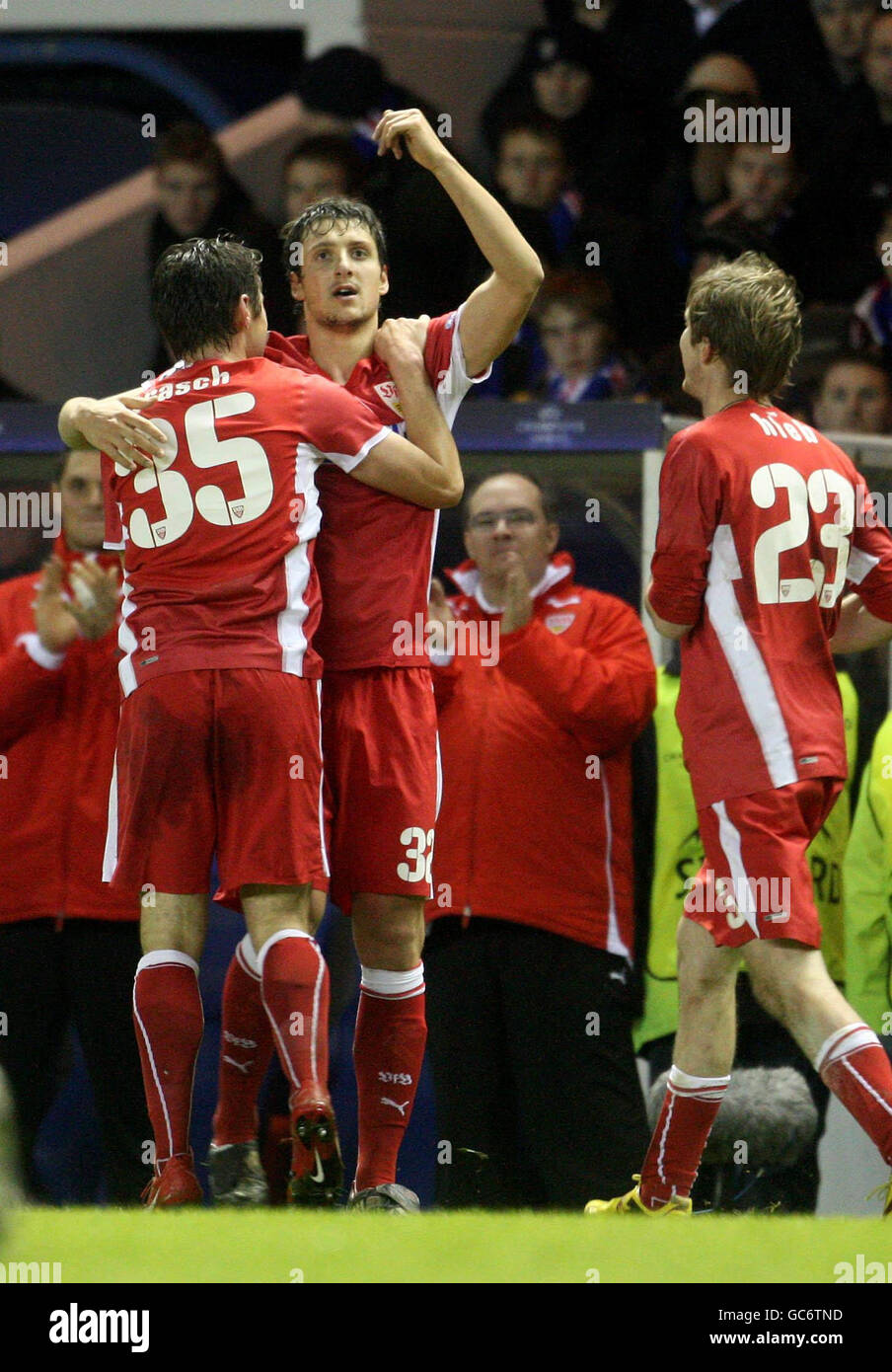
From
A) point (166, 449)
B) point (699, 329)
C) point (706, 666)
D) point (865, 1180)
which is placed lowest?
point (865, 1180)

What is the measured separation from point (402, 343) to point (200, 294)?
510 millimetres

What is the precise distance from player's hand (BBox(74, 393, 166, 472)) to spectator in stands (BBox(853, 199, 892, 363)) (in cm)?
399

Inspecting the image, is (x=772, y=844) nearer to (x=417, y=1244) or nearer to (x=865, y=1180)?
(x=417, y=1244)

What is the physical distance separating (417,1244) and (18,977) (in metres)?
2.91

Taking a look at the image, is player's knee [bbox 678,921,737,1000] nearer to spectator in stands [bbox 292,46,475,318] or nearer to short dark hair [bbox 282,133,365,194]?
spectator in stands [bbox 292,46,475,318]

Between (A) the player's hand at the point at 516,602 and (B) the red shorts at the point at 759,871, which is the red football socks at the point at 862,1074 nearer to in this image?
(B) the red shorts at the point at 759,871

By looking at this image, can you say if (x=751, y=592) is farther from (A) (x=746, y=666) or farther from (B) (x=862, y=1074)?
(B) (x=862, y=1074)

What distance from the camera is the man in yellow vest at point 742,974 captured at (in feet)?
18.3

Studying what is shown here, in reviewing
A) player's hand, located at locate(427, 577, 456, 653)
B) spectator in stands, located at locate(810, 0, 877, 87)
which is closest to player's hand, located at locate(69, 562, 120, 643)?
player's hand, located at locate(427, 577, 456, 653)

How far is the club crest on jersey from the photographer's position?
4.62 metres

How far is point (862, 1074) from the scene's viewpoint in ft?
13.3

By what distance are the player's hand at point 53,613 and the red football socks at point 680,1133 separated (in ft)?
7.57

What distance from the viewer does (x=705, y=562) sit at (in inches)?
171
